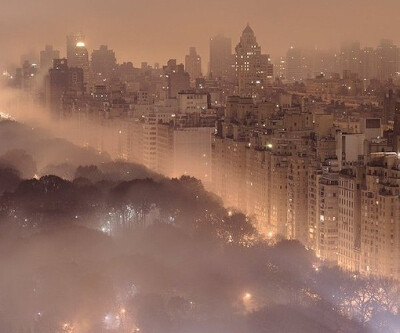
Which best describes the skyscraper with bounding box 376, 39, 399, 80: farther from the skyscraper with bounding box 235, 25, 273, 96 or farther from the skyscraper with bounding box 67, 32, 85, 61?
the skyscraper with bounding box 67, 32, 85, 61

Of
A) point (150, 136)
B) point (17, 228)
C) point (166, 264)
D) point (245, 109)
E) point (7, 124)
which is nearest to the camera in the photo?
point (166, 264)

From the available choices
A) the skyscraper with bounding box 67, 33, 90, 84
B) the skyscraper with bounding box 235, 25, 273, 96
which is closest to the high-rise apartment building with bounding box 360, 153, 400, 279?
the skyscraper with bounding box 235, 25, 273, 96

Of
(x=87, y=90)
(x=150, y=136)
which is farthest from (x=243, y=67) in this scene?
(x=150, y=136)

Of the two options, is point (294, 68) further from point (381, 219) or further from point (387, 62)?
point (381, 219)

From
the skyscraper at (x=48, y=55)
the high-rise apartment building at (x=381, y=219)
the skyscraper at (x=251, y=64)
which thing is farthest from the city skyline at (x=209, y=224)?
the skyscraper at (x=48, y=55)

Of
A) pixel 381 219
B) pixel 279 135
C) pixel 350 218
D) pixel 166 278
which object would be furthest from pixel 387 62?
pixel 166 278

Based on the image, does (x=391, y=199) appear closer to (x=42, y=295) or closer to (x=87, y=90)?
(x=42, y=295)
